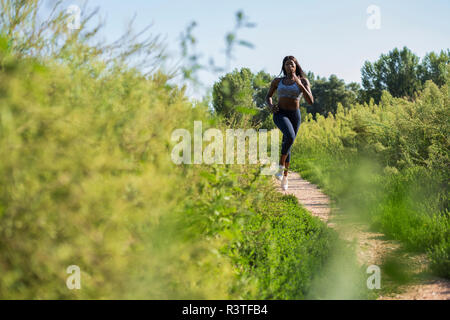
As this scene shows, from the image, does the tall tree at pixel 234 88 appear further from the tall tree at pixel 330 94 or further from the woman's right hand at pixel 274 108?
the tall tree at pixel 330 94

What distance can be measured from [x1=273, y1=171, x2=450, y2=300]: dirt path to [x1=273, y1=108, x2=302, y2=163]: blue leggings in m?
1.20

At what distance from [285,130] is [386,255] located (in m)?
5.97

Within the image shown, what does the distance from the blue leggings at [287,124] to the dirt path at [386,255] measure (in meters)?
1.20

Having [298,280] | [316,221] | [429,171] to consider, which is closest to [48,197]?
[298,280]

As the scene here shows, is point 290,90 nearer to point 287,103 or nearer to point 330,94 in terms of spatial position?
point 287,103

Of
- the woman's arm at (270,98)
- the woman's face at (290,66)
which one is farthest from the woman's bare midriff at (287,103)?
the woman's face at (290,66)

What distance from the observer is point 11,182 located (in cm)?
156

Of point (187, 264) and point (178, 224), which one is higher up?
point (178, 224)

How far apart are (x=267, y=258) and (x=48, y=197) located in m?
2.80

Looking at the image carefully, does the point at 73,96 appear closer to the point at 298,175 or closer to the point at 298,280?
the point at 298,280

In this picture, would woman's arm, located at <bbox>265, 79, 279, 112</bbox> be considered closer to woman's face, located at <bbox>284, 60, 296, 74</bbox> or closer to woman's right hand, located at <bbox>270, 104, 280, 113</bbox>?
woman's right hand, located at <bbox>270, 104, 280, 113</bbox>

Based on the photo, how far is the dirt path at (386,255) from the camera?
81cm

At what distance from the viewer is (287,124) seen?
22.2 feet
